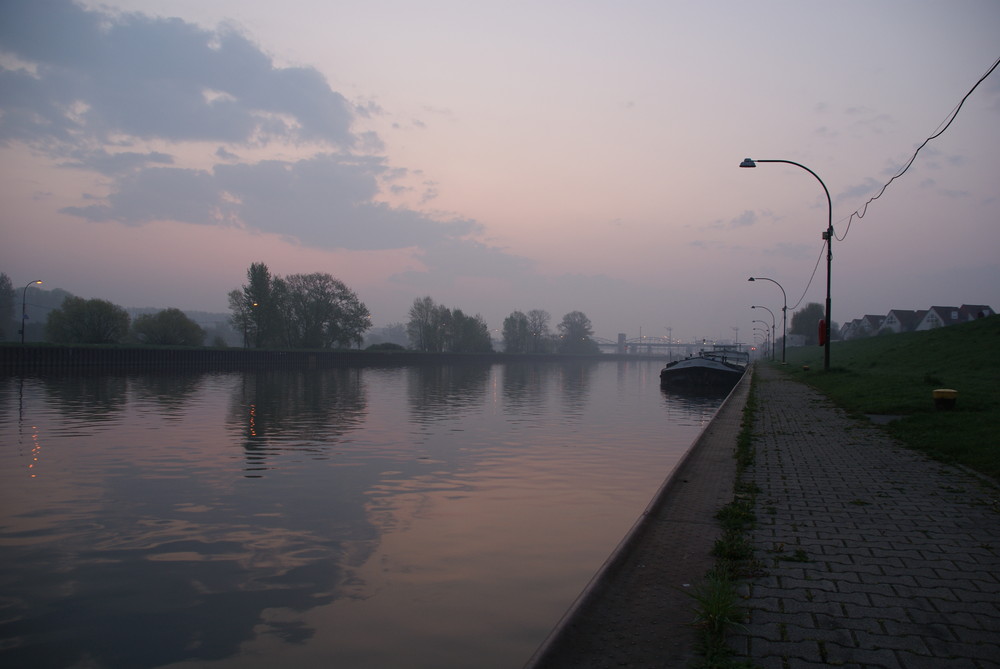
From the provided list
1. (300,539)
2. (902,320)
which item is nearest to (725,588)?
(300,539)

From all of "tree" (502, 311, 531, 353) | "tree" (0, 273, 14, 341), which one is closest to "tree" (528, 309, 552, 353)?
"tree" (502, 311, 531, 353)

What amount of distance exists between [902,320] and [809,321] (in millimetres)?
16733

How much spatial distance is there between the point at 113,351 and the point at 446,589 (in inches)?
2457

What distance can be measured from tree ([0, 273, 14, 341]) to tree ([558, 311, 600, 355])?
409 feet

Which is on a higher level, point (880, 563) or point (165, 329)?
point (165, 329)

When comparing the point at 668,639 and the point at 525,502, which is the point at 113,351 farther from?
the point at 668,639

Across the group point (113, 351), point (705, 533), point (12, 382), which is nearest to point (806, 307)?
point (113, 351)

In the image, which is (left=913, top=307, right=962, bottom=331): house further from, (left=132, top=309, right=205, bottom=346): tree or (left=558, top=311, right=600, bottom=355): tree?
(left=132, top=309, right=205, bottom=346): tree

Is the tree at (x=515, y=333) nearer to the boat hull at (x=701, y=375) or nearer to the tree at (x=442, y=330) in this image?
the tree at (x=442, y=330)

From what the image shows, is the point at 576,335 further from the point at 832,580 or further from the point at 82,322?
the point at 832,580

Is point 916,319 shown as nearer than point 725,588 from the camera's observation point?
No

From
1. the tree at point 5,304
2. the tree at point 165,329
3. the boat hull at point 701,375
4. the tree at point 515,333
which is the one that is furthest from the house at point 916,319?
the tree at point 5,304

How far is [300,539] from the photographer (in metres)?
8.51

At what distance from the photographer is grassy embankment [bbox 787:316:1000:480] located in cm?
1146
